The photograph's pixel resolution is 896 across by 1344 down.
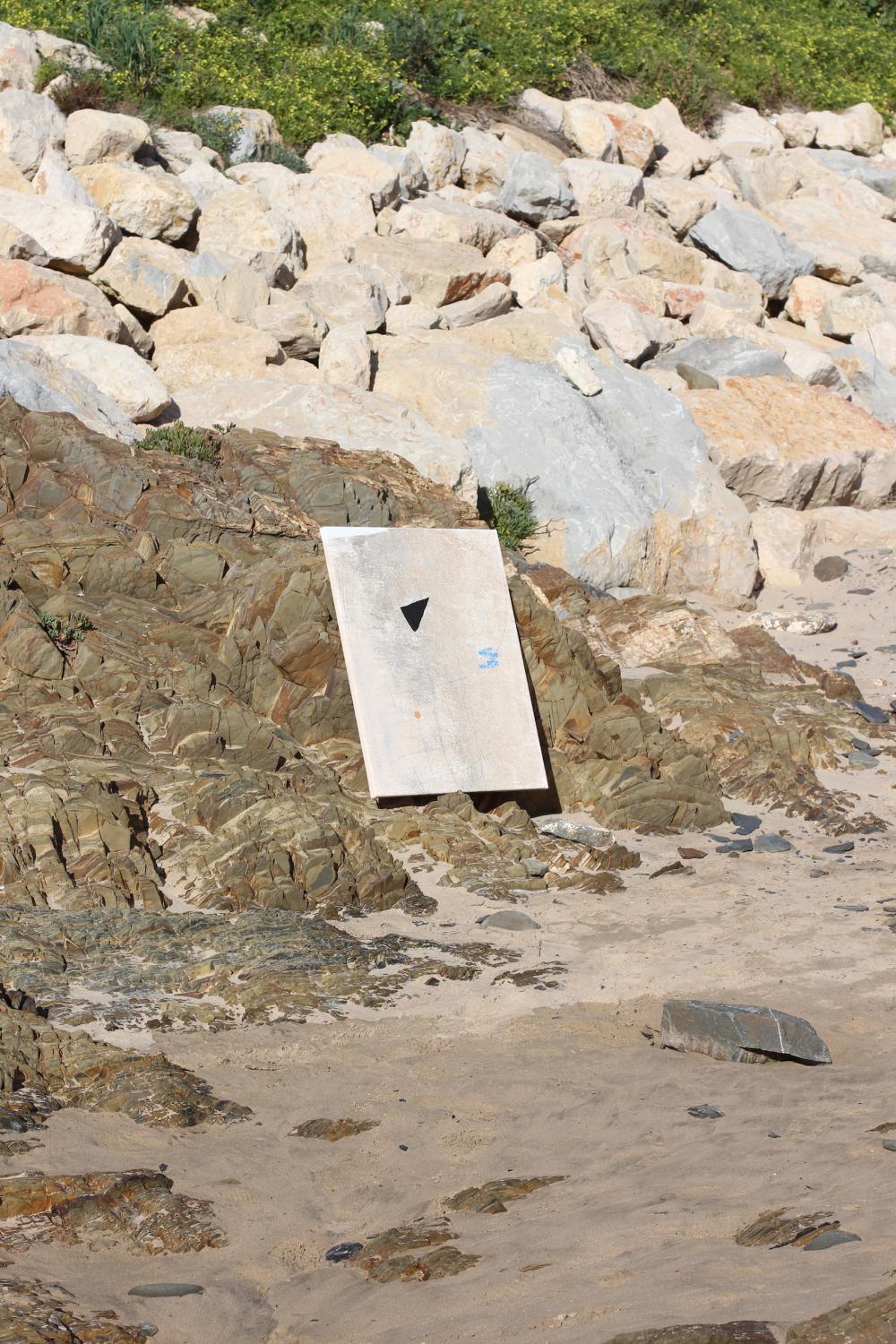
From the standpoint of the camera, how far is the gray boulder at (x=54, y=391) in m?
10.8

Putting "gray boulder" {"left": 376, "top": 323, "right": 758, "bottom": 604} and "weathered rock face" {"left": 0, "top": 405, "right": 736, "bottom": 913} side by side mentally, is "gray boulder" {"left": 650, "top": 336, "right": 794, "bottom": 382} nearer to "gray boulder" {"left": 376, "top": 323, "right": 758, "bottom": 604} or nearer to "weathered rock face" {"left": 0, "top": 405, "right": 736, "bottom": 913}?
"gray boulder" {"left": 376, "top": 323, "right": 758, "bottom": 604}

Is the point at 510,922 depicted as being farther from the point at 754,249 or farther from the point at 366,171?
the point at 754,249

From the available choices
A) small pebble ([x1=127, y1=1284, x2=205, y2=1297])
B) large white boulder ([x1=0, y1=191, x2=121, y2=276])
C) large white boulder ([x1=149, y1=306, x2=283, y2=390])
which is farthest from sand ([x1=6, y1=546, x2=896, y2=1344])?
large white boulder ([x1=0, y1=191, x2=121, y2=276])

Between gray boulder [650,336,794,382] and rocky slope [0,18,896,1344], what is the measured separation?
0.16 feet

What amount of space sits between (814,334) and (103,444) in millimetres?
10150

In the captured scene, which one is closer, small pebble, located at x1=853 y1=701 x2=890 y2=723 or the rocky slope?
the rocky slope

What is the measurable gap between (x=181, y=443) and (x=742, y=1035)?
7112 millimetres

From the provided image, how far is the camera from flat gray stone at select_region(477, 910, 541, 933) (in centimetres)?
739

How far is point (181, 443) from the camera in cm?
1113

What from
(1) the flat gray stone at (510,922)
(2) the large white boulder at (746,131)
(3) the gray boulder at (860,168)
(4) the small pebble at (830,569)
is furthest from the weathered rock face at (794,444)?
(2) the large white boulder at (746,131)

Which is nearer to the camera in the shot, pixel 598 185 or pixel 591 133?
pixel 598 185

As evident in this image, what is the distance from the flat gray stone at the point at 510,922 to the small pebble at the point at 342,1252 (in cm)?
319

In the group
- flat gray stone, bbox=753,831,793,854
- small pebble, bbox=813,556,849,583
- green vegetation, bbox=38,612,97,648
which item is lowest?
small pebble, bbox=813,556,849,583

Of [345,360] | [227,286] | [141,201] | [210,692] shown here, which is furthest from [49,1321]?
[141,201]
